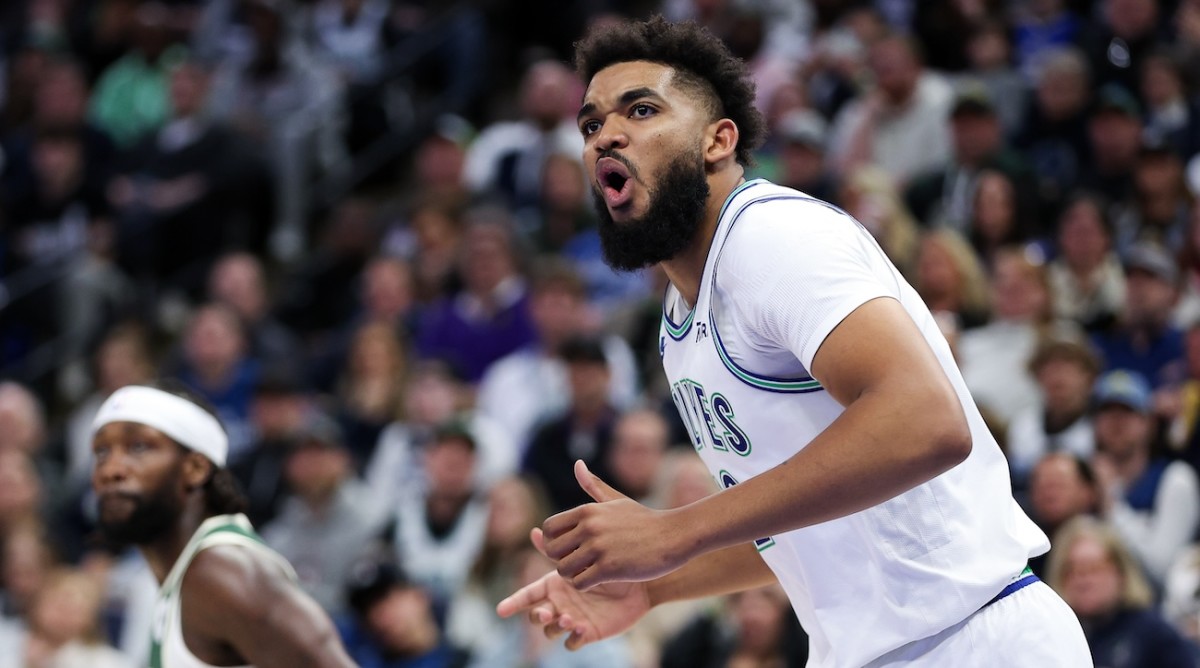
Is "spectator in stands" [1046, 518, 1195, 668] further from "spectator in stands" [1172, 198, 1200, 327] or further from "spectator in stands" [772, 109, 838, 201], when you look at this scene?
"spectator in stands" [772, 109, 838, 201]

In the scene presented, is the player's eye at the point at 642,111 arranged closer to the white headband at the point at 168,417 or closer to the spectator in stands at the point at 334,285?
the white headband at the point at 168,417

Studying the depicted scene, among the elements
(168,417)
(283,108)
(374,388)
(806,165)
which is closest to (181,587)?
(168,417)

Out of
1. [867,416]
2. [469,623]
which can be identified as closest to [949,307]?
[469,623]

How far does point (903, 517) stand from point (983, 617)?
1.08 feet

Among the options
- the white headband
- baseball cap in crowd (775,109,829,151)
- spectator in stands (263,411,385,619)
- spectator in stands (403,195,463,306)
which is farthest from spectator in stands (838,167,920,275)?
the white headband

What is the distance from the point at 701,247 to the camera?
388cm

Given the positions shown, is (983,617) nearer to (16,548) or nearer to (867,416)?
(867,416)

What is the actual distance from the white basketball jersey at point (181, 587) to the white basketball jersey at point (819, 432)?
213cm

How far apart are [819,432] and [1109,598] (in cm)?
381

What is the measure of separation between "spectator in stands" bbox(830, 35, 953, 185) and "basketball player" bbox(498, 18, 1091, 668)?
7037 mm

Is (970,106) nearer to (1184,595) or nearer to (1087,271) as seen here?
(1087,271)

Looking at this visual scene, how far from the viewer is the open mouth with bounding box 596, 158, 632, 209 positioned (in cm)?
377

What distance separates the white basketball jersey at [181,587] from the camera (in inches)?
205

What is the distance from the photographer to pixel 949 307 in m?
9.00
